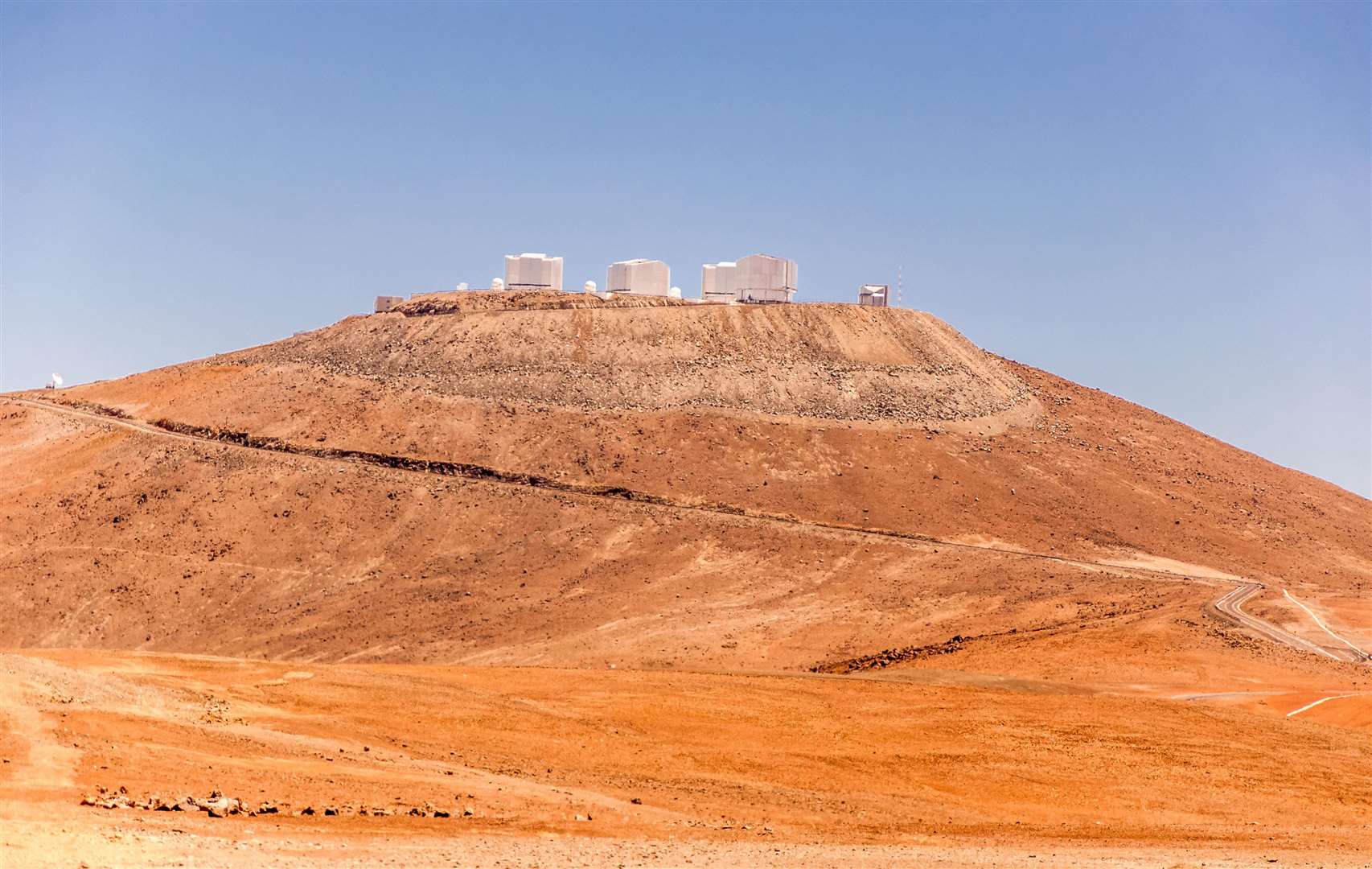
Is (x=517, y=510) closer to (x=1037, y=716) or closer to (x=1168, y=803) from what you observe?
(x=1037, y=716)

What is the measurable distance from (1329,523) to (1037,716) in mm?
41578

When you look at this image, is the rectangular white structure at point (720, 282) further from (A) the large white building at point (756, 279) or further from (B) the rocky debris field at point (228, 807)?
(B) the rocky debris field at point (228, 807)

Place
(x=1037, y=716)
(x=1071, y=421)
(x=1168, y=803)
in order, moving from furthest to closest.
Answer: (x=1071, y=421) → (x=1037, y=716) → (x=1168, y=803)

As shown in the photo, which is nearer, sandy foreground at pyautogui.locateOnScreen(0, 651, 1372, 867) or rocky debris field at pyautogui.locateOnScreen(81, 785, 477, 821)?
rocky debris field at pyautogui.locateOnScreen(81, 785, 477, 821)

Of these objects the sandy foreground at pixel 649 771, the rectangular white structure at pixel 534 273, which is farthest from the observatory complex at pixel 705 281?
the sandy foreground at pixel 649 771

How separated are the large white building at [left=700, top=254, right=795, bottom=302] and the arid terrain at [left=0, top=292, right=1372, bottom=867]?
3441 millimetres

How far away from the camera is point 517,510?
2382 inches

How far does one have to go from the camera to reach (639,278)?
80.0 m

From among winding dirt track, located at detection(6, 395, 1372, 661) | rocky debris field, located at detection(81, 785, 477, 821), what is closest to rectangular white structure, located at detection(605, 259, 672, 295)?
winding dirt track, located at detection(6, 395, 1372, 661)

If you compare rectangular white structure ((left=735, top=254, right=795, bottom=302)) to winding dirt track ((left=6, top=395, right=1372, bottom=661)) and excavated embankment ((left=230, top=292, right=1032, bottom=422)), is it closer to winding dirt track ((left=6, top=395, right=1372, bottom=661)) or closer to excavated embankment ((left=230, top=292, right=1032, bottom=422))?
excavated embankment ((left=230, top=292, right=1032, bottom=422))

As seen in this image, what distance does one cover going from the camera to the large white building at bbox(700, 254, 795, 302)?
262 feet

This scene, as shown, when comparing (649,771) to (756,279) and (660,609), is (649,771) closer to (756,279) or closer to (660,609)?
(660,609)

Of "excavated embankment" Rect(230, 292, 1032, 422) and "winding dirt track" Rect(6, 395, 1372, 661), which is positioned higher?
"excavated embankment" Rect(230, 292, 1032, 422)

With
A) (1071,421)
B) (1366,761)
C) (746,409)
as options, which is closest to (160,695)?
(1366,761)
